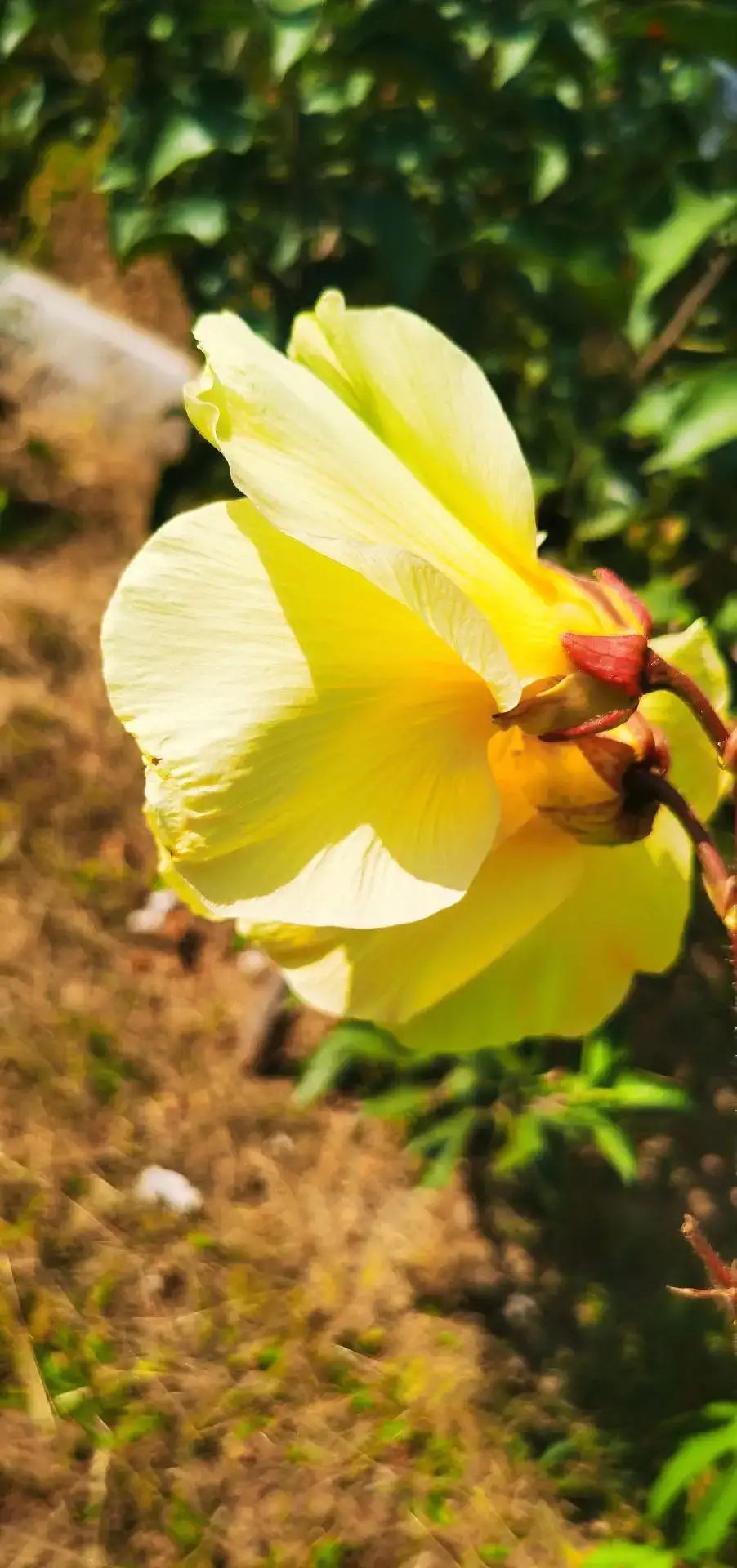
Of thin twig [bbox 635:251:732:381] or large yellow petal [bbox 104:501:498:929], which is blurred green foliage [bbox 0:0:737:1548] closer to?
thin twig [bbox 635:251:732:381]

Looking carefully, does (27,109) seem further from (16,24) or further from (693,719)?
(693,719)

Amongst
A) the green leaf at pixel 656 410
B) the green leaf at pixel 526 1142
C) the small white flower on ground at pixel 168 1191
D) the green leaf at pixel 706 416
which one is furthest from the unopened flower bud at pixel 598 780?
the small white flower on ground at pixel 168 1191

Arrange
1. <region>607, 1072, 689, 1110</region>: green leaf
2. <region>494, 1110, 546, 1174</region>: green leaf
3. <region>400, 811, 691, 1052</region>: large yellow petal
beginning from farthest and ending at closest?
<region>494, 1110, 546, 1174</region>: green leaf, <region>607, 1072, 689, 1110</region>: green leaf, <region>400, 811, 691, 1052</region>: large yellow petal

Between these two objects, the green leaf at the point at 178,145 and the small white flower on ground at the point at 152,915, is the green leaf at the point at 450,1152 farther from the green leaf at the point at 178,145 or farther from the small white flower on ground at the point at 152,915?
the green leaf at the point at 178,145

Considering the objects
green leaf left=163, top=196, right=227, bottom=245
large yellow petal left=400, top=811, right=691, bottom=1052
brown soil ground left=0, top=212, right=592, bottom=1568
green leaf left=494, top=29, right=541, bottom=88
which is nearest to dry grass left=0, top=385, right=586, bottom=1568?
brown soil ground left=0, top=212, right=592, bottom=1568

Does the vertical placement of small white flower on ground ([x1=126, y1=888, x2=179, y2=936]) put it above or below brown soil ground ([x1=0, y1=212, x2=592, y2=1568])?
above

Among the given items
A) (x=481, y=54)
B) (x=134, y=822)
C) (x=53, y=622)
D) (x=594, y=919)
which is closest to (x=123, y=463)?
(x=53, y=622)

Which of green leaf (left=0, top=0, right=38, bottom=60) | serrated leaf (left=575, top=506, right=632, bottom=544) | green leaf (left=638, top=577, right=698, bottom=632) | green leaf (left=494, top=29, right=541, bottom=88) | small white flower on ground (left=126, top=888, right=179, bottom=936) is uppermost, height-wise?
green leaf (left=494, top=29, right=541, bottom=88)

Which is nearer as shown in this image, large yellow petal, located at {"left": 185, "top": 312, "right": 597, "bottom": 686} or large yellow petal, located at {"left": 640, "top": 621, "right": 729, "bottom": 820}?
large yellow petal, located at {"left": 185, "top": 312, "right": 597, "bottom": 686}

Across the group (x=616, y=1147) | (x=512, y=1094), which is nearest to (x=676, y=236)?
(x=616, y=1147)
